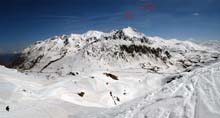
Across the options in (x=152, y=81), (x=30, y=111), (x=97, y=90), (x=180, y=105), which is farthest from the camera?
(x=152, y=81)

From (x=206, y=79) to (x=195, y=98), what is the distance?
2629 mm

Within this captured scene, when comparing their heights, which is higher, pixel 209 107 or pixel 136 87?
pixel 209 107

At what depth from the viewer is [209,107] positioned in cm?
1055

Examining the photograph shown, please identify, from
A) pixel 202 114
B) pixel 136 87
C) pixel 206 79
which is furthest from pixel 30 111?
pixel 136 87

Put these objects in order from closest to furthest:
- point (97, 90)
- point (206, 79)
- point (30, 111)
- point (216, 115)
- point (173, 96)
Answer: point (216, 115) < point (173, 96) < point (206, 79) < point (30, 111) < point (97, 90)

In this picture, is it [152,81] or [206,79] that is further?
[152,81]

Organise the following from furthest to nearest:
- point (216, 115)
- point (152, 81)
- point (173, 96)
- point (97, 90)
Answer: point (152, 81) < point (97, 90) < point (173, 96) < point (216, 115)

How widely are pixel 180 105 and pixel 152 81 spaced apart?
62.3m

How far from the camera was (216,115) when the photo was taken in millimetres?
9766

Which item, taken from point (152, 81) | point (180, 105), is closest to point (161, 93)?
point (180, 105)

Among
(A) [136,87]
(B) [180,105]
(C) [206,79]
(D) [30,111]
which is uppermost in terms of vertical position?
(C) [206,79]

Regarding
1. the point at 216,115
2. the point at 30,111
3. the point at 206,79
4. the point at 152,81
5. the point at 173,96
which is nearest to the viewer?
the point at 216,115

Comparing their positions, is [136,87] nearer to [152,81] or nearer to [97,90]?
[152,81]

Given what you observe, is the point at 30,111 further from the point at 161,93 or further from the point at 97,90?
the point at 97,90
